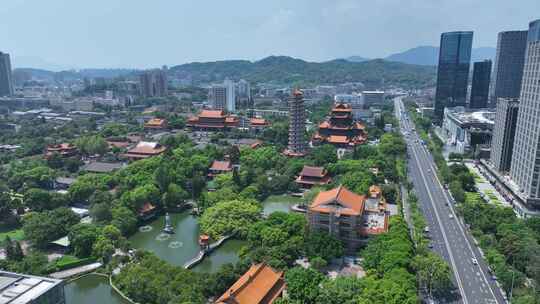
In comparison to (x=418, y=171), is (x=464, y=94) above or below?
above

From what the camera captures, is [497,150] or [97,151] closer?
[497,150]

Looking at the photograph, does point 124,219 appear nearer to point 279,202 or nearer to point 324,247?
point 279,202

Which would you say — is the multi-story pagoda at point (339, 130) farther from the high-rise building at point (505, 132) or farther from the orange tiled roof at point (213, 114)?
the high-rise building at point (505, 132)

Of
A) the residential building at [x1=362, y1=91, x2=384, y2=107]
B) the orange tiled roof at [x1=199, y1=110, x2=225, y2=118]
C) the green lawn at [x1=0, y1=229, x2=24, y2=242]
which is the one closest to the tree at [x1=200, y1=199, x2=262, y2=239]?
the green lawn at [x1=0, y1=229, x2=24, y2=242]

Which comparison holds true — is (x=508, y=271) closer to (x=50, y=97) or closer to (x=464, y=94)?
(x=464, y=94)

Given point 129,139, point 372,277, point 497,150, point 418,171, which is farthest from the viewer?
point 129,139

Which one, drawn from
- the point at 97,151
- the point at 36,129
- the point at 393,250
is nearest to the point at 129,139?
the point at 97,151
